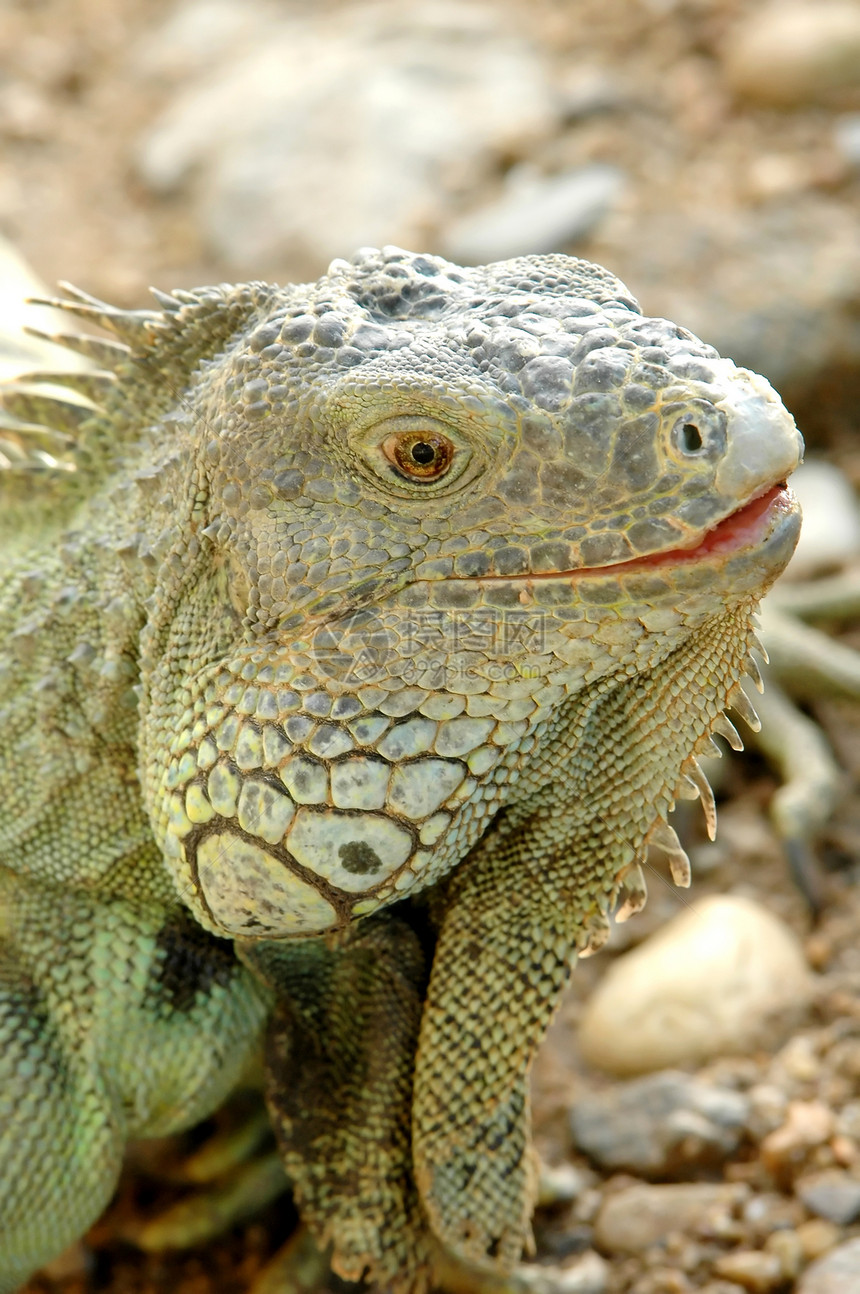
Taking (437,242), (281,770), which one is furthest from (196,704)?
(437,242)

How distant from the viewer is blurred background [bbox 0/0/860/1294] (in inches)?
156

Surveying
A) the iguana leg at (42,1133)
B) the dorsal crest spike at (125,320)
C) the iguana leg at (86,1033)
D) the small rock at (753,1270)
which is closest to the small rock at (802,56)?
the dorsal crest spike at (125,320)

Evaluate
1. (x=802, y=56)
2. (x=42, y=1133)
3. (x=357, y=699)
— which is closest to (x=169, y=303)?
(x=357, y=699)

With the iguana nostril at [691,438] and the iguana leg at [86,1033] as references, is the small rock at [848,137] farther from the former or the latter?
the iguana leg at [86,1033]

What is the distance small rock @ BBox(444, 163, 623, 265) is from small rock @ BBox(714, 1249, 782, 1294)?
5021 mm

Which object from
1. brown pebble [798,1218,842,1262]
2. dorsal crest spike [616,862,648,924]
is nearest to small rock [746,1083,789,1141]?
brown pebble [798,1218,842,1262]

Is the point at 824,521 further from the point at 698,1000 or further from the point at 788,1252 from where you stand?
the point at 788,1252

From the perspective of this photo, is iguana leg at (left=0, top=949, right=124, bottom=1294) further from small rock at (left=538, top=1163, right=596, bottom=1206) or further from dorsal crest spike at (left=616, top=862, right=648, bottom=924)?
small rock at (left=538, top=1163, right=596, bottom=1206)

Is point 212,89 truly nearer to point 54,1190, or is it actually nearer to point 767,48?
point 767,48

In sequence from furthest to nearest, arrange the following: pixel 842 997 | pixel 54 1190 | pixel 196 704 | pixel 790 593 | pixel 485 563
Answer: pixel 790 593 < pixel 842 997 < pixel 54 1190 < pixel 196 704 < pixel 485 563

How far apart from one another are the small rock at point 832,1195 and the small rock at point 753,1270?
18cm

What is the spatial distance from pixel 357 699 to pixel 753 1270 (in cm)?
216

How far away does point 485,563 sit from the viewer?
2.43 m

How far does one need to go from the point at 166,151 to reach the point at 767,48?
3792mm
